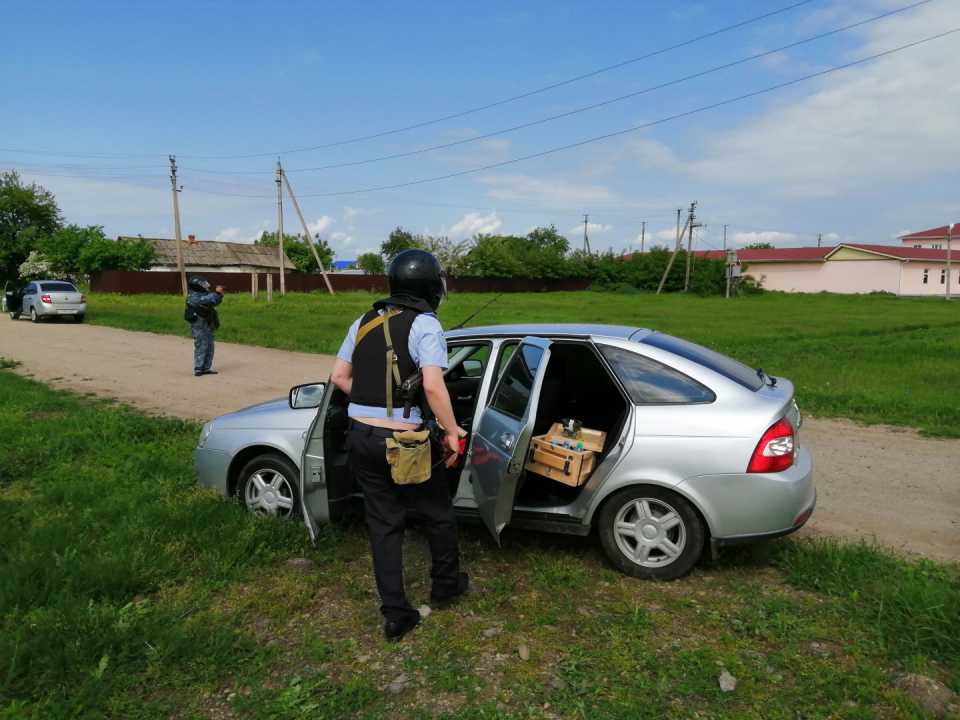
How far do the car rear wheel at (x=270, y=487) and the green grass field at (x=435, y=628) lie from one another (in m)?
0.14

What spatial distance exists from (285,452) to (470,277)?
56.6 m

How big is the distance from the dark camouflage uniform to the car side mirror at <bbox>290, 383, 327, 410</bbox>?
775 cm

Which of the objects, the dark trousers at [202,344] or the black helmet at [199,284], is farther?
the dark trousers at [202,344]

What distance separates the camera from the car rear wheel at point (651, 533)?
4.05 m

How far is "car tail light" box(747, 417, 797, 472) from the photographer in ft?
12.9

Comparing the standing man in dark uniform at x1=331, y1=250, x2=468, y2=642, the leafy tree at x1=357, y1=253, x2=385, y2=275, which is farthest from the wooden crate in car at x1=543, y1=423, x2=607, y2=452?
the leafy tree at x1=357, y1=253, x2=385, y2=275

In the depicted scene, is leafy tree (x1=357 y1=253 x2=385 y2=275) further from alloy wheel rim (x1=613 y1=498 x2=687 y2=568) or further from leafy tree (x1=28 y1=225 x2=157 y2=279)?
alloy wheel rim (x1=613 y1=498 x2=687 y2=568)

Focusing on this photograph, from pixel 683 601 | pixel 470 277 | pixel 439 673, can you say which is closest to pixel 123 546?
pixel 439 673

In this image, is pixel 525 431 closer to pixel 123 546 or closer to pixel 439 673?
pixel 439 673

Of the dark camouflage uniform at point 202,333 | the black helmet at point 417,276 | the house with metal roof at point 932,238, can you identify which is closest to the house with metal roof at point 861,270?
the house with metal roof at point 932,238

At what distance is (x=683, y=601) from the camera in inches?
153

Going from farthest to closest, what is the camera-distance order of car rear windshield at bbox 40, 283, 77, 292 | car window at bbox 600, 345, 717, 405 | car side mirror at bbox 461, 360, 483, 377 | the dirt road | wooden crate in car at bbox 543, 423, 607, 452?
car rear windshield at bbox 40, 283, 77, 292
car side mirror at bbox 461, 360, 483, 377
the dirt road
wooden crate in car at bbox 543, 423, 607, 452
car window at bbox 600, 345, 717, 405

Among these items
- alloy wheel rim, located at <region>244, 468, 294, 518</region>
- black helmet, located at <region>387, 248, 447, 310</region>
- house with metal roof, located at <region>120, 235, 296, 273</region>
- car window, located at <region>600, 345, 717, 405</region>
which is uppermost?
house with metal roof, located at <region>120, 235, 296, 273</region>

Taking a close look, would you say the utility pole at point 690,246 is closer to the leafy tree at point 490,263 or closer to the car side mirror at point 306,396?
the leafy tree at point 490,263
